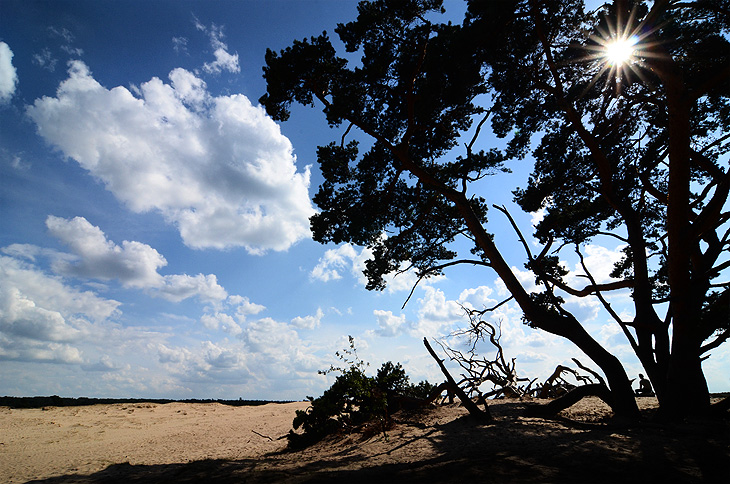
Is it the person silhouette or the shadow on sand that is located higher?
the person silhouette

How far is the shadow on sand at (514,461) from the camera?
A: 377 centimetres

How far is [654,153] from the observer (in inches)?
367

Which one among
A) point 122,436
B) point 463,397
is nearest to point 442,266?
point 463,397

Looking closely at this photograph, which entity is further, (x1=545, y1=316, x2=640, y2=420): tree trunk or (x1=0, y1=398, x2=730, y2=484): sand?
(x1=545, y1=316, x2=640, y2=420): tree trunk

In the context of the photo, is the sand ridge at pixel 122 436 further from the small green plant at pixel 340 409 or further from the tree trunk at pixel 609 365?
the tree trunk at pixel 609 365

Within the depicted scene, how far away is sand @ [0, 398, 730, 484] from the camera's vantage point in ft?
12.9

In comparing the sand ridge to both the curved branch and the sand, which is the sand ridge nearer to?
the sand

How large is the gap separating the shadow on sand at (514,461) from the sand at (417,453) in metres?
0.01

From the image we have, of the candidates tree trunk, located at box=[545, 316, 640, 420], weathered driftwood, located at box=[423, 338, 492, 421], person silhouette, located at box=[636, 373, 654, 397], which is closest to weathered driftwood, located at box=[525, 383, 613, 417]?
tree trunk, located at box=[545, 316, 640, 420]

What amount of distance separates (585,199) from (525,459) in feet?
26.3

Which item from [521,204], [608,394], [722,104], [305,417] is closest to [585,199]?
[521,204]

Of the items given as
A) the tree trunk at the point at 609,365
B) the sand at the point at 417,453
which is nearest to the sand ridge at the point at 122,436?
the sand at the point at 417,453

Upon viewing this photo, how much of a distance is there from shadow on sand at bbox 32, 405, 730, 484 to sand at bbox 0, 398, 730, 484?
0.01m

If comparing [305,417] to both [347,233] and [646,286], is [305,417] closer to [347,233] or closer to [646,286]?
[347,233]
